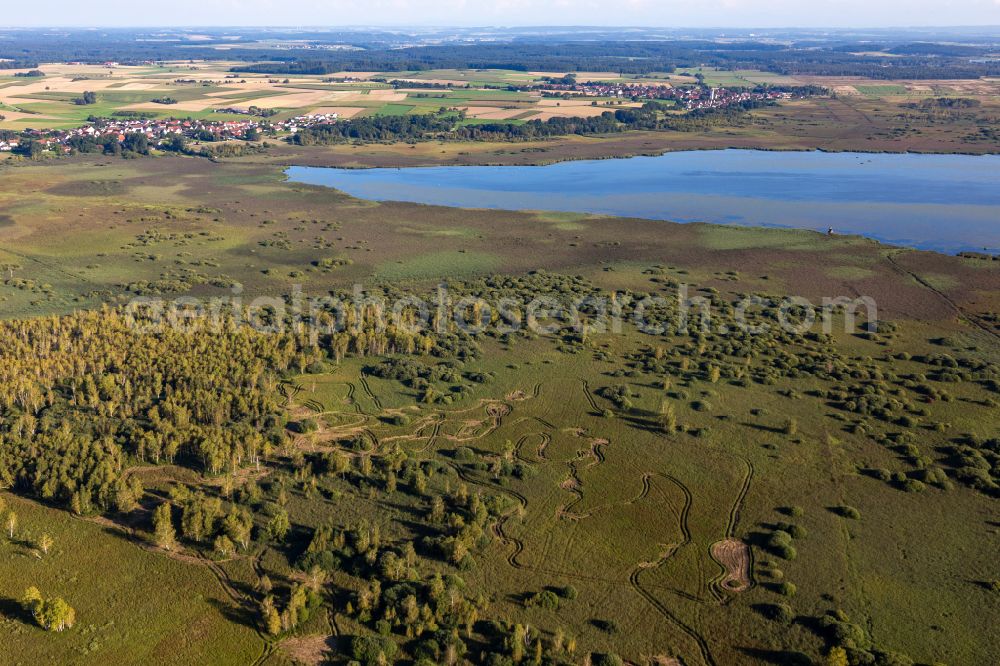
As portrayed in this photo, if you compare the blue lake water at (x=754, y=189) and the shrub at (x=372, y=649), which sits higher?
the blue lake water at (x=754, y=189)

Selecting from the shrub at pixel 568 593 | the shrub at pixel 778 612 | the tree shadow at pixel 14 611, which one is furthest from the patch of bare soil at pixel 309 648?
the shrub at pixel 778 612

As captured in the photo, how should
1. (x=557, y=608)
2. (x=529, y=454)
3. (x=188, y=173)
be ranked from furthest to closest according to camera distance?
1. (x=188, y=173)
2. (x=529, y=454)
3. (x=557, y=608)

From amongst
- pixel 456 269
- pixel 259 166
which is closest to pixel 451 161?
pixel 259 166

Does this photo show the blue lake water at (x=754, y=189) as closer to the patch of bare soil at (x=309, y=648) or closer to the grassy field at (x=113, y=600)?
the grassy field at (x=113, y=600)

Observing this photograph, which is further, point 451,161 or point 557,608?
point 451,161

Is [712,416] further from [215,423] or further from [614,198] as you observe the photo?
[614,198]

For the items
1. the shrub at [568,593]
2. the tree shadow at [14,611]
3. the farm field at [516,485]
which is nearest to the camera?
the tree shadow at [14,611]

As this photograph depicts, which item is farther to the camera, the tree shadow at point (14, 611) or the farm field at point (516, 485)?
the farm field at point (516, 485)

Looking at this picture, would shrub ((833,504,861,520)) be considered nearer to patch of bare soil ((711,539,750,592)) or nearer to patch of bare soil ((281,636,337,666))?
patch of bare soil ((711,539,750,592))
